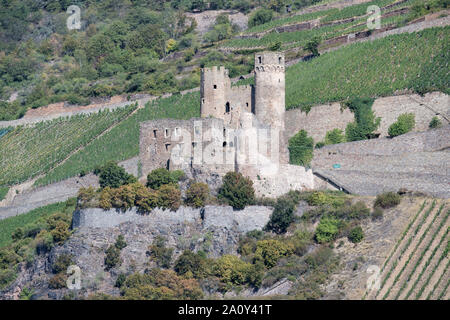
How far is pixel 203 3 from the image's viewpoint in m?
112

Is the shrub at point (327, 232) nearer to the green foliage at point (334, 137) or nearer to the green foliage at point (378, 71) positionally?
the green foliage at point (334, 137)

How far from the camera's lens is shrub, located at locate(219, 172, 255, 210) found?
55312 millimetres

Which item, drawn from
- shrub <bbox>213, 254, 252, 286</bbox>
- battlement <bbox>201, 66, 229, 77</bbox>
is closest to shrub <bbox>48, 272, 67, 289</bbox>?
shrub <bbox>213, 254, 252, 286</bbox>

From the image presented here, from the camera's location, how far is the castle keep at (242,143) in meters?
56.8

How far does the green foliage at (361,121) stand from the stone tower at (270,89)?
351cm

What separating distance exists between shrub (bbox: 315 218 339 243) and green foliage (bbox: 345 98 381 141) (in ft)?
32.2

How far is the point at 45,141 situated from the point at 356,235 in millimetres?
31194

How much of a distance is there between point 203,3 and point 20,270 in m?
59.0

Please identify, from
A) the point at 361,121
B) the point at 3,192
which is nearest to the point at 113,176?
the point at 361,121

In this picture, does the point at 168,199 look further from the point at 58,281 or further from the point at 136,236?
the point at 58,281

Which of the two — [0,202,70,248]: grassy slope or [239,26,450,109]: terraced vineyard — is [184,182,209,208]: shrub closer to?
[0,202,70,248]: grassy slope

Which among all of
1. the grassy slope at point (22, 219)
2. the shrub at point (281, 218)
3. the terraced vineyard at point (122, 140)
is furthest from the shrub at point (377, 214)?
the terraced vineyard at point (122, 140)

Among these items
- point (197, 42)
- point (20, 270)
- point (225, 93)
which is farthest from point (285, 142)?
point (197, 42)

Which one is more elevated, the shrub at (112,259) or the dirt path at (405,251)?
the dirt path at (405,251)
